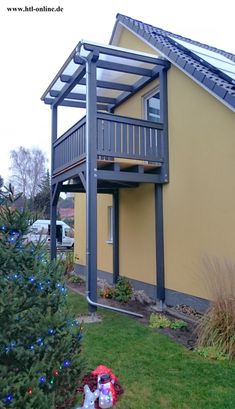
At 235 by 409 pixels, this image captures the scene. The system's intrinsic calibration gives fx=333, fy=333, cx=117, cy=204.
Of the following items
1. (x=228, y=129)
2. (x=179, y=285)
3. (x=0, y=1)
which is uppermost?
(x=0, y=1)

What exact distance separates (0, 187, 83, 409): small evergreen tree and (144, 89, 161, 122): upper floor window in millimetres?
6411

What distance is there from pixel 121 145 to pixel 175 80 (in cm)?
184

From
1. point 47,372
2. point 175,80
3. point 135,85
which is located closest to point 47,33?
point 135,85

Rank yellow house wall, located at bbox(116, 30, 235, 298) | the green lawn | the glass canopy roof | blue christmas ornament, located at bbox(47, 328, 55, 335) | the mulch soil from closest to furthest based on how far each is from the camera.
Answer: blue christmas ornament, located at bbox(47, 328, 55, 335) → the green lawn → the mulch soil → yellow house wall, located at bbox(116, 30, 235, 298) → the glass canopy roof

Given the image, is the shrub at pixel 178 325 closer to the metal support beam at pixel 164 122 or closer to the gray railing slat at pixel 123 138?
the metal support beam at pixel 164 122

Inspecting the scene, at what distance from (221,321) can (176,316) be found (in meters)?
2.02

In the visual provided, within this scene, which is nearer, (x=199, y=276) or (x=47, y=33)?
(x=199, y=276)

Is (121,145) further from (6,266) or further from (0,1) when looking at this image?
(6,266)

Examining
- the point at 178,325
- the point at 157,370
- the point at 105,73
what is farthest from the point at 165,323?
the point at 105,73

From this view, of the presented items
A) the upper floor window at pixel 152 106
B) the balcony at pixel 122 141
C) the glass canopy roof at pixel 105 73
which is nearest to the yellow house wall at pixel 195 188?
the balcony at pixel 122 141

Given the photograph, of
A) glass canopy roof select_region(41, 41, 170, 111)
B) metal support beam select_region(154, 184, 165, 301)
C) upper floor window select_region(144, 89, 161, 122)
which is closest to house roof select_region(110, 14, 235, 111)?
glass canopy roof select_region(41, 41, 170, 111)

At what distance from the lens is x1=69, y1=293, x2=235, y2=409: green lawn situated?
3197 millimetres

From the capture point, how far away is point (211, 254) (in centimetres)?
596

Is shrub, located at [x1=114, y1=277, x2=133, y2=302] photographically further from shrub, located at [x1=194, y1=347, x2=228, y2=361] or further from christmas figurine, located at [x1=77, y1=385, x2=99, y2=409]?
christmas figurine, located at [x1=77, y1=385, x2=99, y2=409]
